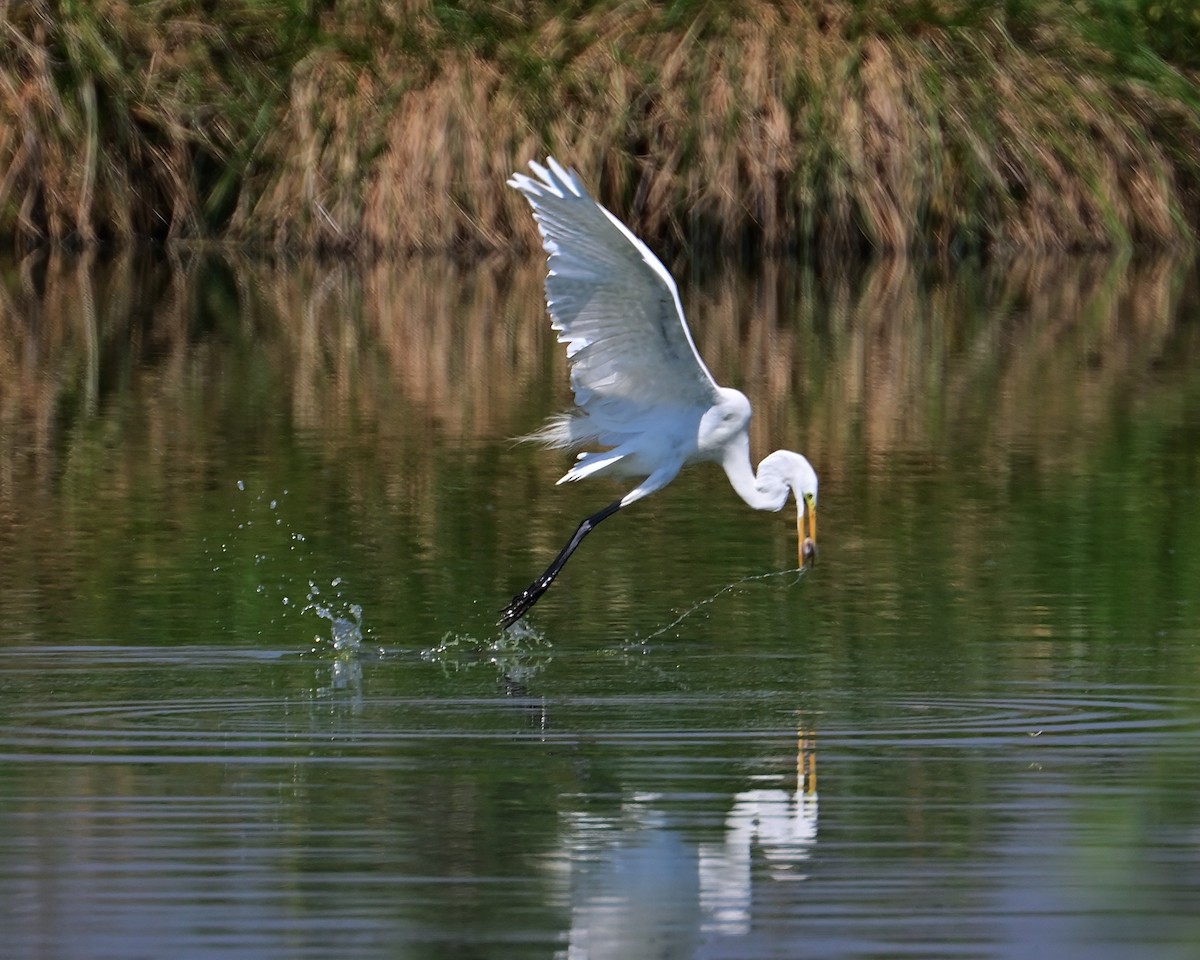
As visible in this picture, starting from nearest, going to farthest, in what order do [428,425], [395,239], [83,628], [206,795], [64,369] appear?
[206,795] < [83,628] < [428,425] < [64,369] < [395,239]

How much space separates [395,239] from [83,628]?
59.2 ft

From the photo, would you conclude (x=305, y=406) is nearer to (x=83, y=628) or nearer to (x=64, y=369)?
(x=64, y=369)

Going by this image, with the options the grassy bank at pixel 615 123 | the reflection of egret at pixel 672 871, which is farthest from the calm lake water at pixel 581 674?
the grassy bank at pixel 615 123

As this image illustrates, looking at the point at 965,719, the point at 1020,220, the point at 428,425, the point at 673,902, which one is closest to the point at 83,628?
the point at 965,719

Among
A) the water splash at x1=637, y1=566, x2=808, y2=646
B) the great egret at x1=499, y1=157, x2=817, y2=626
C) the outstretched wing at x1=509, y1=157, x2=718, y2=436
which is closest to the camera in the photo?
the outstretched wing at x1=509, y1=157, x2=718, y2=436

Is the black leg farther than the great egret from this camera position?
Yes

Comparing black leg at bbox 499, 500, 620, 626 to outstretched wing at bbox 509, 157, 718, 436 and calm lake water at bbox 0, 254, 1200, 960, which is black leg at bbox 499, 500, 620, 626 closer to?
calm lake water at bbox 0, 254, 1200, 960

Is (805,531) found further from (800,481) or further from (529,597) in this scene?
(529,597)

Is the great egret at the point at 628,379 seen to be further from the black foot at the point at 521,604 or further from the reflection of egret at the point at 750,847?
the reflection of egret at the point at 750,847

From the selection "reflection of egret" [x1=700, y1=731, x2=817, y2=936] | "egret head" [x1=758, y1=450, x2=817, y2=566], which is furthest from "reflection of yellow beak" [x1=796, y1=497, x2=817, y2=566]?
"reflection of egret" [x1=700, y1=731, x2=817, y2=936]

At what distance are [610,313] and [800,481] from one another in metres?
0.87

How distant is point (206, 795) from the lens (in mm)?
6371

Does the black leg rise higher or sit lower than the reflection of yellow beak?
lower

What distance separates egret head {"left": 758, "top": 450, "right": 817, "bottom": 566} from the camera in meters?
8.74
